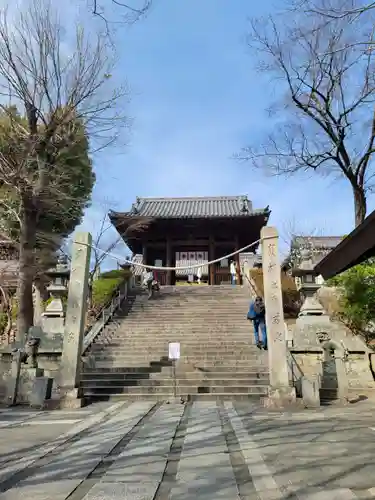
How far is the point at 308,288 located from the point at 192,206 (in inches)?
806

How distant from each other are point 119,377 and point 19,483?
798 centimetres

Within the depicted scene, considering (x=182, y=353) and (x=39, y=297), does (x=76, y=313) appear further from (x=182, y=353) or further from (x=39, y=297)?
(x=39, y=297)

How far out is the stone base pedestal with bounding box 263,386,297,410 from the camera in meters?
7.73

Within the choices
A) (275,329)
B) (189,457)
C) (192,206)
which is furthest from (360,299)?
(192,206)

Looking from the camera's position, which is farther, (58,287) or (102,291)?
(102,291)

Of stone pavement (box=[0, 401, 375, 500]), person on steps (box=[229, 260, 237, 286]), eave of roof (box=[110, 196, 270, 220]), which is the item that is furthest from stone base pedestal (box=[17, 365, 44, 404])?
eave of roof (box=[110, 196, 270, 220])

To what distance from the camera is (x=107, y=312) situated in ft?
54.6

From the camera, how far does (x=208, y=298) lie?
63.4ft

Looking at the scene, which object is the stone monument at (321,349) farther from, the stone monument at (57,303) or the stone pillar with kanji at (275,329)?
the stone monument at (57,303)

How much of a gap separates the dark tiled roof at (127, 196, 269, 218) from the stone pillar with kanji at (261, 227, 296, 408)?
63.5 ft

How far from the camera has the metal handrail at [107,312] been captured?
1421cm

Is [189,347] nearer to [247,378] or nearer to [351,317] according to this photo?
[247,378]

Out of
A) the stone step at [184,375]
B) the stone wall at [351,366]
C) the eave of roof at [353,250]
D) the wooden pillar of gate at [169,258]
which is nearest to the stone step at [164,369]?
the stone step at [184,375]

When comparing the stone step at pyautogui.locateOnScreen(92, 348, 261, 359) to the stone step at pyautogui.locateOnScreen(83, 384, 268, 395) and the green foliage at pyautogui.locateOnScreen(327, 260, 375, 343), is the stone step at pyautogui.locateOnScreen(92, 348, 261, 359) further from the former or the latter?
the green foliage at pyautogui.locateOnScreen(327, 260, 375, 343)
